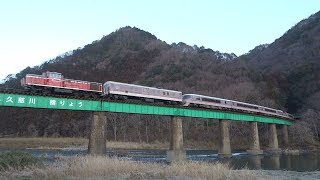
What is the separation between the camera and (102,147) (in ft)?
140

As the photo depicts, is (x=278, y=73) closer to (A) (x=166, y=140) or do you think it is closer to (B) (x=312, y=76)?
(B) (x=312, y=76)

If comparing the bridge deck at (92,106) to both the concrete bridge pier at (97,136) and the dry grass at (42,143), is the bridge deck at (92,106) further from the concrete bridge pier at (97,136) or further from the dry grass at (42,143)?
the dry grass at (42,143)

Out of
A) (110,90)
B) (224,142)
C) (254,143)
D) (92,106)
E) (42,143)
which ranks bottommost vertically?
(254,143)

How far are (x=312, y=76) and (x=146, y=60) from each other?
313ft

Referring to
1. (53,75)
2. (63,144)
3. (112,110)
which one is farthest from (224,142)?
(63,144)

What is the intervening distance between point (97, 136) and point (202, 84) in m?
104

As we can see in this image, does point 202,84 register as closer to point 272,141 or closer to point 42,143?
point 272,141

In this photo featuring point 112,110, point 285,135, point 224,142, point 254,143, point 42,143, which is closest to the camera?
point 112,110

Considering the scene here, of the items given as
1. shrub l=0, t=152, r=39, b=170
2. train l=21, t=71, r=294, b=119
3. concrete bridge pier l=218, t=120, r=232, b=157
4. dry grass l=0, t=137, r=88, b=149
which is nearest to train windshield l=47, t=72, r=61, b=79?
train l=21, t=71, r=294, b=119

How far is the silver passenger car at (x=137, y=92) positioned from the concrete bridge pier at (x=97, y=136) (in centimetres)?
375

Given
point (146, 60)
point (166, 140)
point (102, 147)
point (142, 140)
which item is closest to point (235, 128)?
point (166, 140)

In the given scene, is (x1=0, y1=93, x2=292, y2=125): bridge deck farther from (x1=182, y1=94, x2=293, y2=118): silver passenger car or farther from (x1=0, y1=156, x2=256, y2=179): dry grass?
(x1=0, y1=156, x2=256, y2=179): dry grass

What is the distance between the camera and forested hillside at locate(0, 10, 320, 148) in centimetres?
10788

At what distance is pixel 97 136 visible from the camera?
4241 cm
